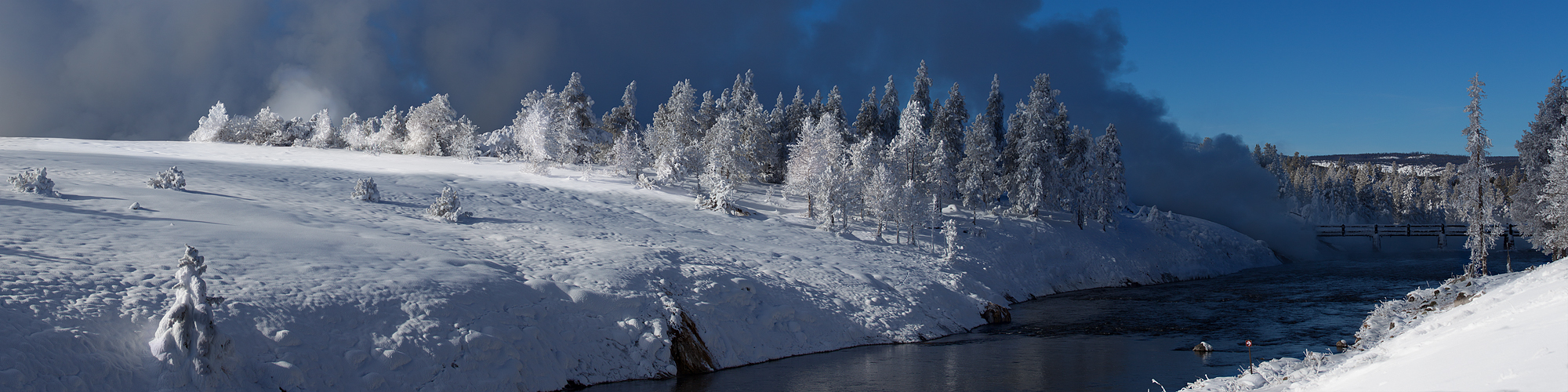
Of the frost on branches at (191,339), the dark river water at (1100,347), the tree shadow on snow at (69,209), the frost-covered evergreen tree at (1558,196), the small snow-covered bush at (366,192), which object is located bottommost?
the dark river water at (1100,347)

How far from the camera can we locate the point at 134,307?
56.3ft

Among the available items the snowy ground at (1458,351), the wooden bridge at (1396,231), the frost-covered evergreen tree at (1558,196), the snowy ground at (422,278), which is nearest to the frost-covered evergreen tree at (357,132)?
the snowy ground at (422,278)

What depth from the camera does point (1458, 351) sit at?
40.5 feet

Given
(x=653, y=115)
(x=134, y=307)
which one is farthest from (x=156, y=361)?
(x=653, y=115)

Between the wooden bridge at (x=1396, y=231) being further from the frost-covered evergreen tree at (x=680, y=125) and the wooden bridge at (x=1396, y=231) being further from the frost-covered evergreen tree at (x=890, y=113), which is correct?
the frost-covered evergreen tree at (x=680, y=125)

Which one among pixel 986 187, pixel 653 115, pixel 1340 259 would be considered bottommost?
pixel 1340 259

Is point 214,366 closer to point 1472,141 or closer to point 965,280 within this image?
point 965,280

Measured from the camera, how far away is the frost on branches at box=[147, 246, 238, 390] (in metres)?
15.5

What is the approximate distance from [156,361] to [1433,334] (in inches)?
1037

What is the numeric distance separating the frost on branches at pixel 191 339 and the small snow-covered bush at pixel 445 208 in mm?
18915

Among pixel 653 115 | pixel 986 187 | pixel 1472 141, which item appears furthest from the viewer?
pixel 653 115

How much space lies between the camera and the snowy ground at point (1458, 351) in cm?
985

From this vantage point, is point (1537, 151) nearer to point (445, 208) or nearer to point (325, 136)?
point (445, 208)

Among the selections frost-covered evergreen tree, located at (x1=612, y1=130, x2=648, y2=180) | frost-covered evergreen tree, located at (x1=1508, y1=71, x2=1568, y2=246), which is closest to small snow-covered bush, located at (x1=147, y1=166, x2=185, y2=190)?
frost-covered evergreen tree, located at (x1=612, y1=130, x2=648, y2=180)
